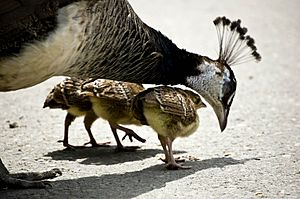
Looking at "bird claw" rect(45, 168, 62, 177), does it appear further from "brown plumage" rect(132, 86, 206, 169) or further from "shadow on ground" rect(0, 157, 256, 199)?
"brown plumage" rect(132, 86, 206, 169)

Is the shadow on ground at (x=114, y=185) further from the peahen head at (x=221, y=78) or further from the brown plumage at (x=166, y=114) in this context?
the peahen head at (x=221, y=78)

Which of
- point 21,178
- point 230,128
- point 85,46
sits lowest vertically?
point 21,178

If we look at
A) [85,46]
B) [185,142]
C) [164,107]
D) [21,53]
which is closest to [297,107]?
[185,142]

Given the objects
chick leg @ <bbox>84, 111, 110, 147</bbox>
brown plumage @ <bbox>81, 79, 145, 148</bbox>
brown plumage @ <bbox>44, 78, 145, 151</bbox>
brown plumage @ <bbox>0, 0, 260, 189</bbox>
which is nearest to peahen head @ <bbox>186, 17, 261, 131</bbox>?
brown plumage @ <bbox>0, 0, 260, 189</bbox>

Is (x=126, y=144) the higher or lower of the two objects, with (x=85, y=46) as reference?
lower

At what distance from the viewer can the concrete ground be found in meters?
3.56

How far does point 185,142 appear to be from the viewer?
15.1ft

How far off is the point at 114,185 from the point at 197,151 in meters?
0.87

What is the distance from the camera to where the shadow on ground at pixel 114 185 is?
3500 millimetres

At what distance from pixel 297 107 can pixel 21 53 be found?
2.78 m

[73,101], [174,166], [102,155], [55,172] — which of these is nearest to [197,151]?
[174,166]

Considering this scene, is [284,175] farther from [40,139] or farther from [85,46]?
[40,139]

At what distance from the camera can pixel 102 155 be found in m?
4.32

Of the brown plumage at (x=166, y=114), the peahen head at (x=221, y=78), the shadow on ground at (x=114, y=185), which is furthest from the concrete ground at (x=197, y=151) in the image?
the peahen head at (x=221, y=78)
